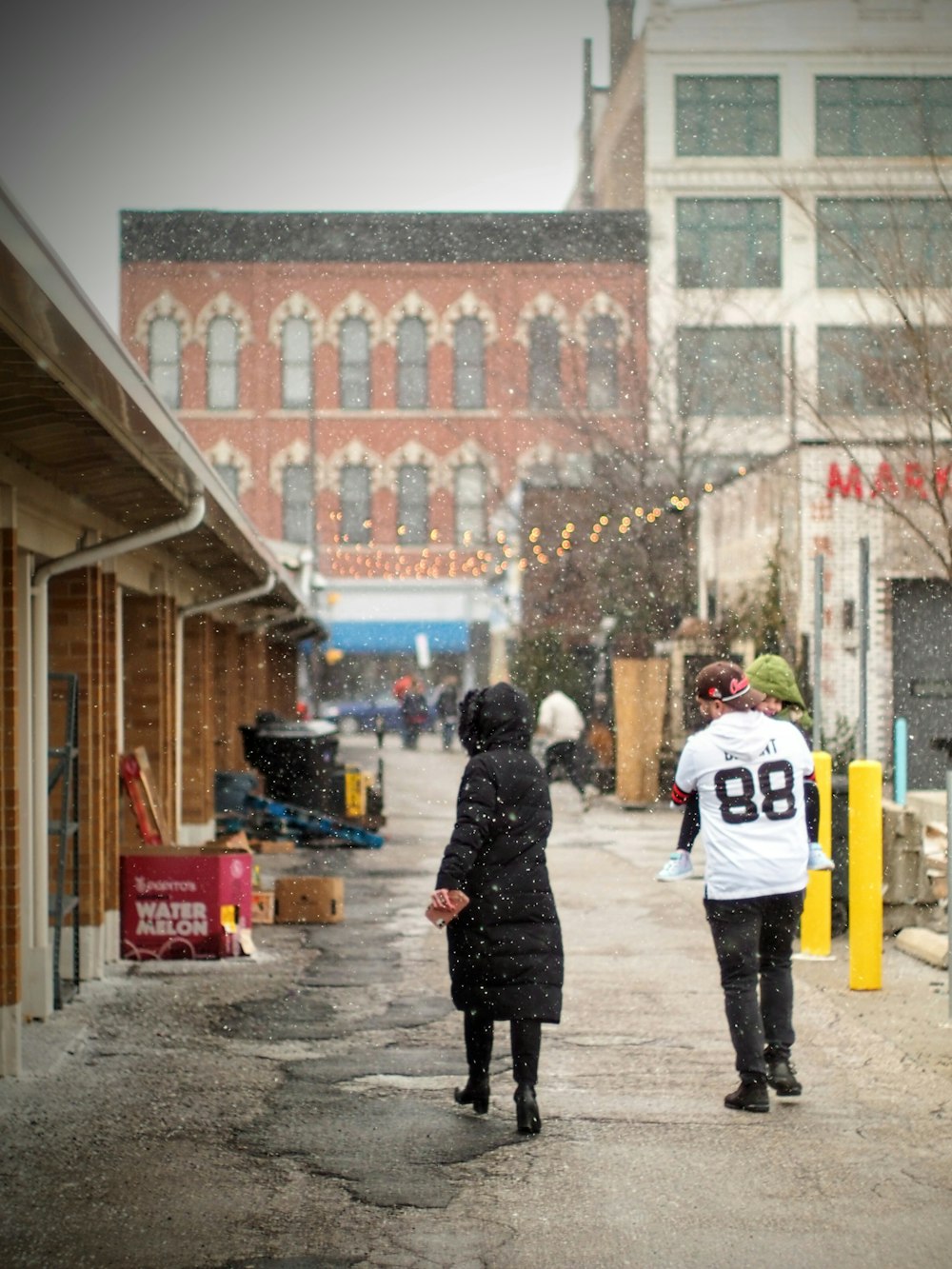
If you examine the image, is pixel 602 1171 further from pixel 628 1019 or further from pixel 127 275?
pixel 127 275

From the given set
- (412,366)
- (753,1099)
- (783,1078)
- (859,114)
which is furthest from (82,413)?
(412,366)

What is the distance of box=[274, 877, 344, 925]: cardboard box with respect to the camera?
1341 cm

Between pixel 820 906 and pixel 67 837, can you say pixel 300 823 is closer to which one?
pixel 820 906

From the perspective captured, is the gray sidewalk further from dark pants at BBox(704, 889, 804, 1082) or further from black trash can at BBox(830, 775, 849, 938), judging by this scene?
black trash can at BBox(830, 775, 849, 938)

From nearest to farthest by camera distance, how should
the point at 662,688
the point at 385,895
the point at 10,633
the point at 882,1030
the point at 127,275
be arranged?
the point at 10,633, the point at 882,1030, the point at 385,895, the point at 662,688, the point at 127,275

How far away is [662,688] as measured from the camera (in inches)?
989

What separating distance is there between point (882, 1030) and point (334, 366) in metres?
45.4

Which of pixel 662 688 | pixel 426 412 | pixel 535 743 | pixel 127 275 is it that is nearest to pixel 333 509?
pixel 426 412

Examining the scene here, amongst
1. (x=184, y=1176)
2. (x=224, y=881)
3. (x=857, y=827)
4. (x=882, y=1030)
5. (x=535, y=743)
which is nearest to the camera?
(x=184, y=1176)

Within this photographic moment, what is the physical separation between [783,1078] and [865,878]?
273 centimetres

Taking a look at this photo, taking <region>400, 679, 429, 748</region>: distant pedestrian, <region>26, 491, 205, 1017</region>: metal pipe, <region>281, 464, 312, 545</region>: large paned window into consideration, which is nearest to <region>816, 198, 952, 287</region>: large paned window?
<region>26, 491, 205, 1017</region>: metal pipe

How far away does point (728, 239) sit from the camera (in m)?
49.5

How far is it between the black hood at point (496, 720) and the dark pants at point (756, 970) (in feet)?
3.52

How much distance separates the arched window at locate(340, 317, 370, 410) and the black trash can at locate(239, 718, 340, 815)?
33.7 m
